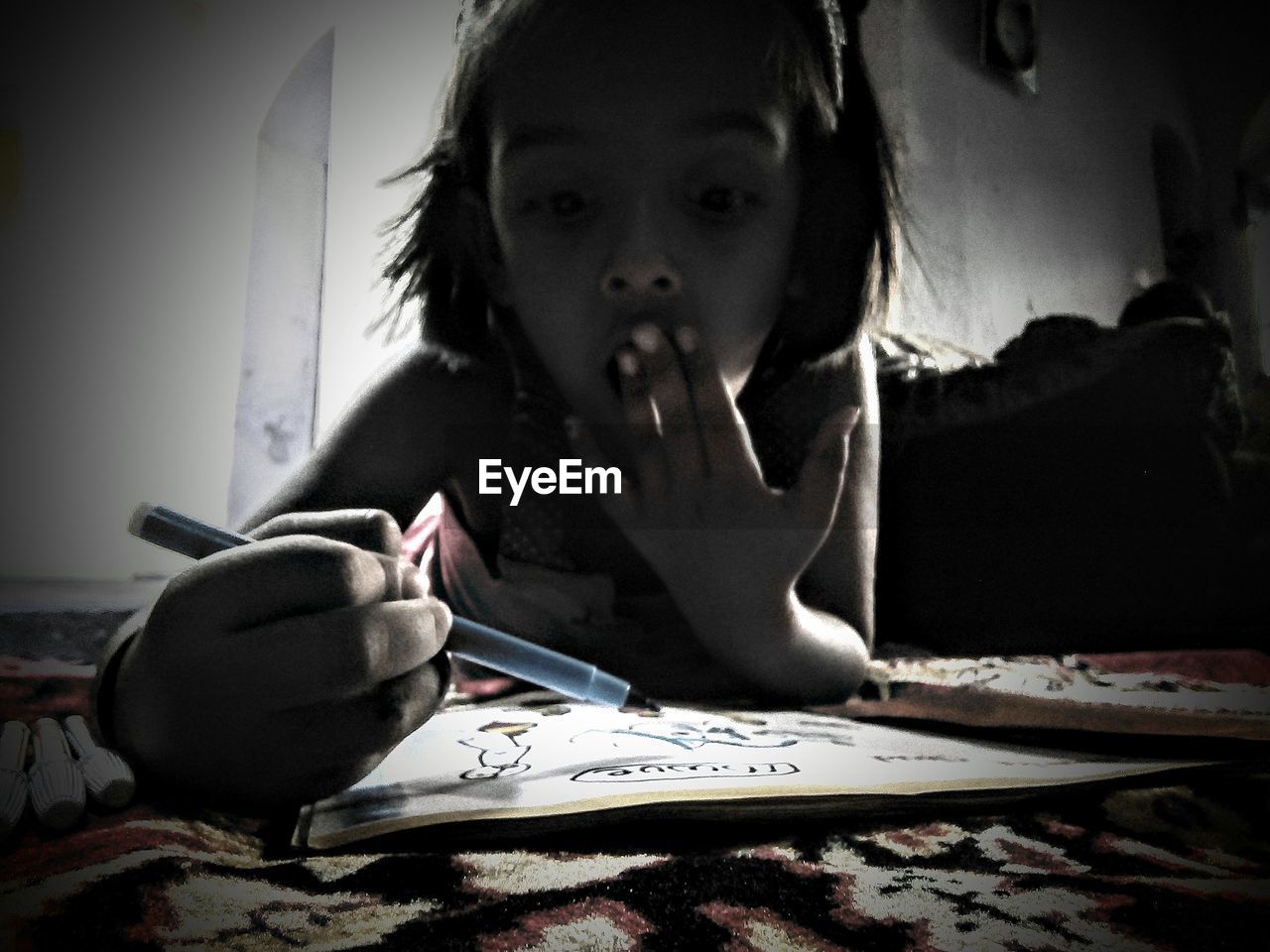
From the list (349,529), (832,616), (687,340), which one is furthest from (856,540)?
(349,529)

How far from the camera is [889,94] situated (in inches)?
13.4

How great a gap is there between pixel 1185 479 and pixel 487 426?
0.33 m

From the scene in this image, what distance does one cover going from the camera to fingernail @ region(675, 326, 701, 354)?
1.02 feet

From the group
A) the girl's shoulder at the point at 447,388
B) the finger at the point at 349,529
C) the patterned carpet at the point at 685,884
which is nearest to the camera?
the patterned carpet at the point at 685,884

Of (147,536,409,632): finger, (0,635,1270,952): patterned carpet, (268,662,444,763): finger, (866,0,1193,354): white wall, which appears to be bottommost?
(0,635,1270,952): patterned carpet

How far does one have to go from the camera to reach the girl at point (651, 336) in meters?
0.30

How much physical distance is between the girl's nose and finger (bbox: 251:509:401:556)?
128 mm

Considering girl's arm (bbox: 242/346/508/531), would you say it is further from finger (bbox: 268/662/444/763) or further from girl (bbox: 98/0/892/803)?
finger (bbox: 268/662/444/763)

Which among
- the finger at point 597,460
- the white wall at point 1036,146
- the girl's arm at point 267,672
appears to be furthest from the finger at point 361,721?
the white wall at point 1036,146

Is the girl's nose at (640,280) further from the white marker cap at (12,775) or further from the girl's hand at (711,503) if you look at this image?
the white marker cap at (12,775)

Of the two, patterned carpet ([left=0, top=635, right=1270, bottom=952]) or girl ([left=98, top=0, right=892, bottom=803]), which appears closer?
patterned carpet ([left=0, top=635, right=1270, bottom=952])

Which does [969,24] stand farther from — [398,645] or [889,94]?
[398,645]

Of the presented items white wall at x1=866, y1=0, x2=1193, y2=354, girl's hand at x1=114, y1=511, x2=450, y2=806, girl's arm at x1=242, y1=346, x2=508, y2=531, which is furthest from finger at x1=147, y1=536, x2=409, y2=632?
white wall at x1=866, y1=0, x2=1193, y2=354

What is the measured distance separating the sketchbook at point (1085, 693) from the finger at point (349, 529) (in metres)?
0.18
